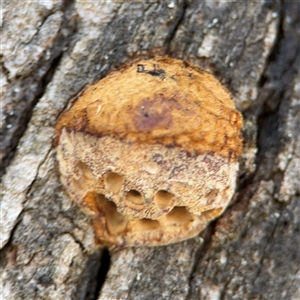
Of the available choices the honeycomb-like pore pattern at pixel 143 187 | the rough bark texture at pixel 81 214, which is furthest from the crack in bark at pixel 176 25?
the honeycomb-like pore pattern at pixel 143 187

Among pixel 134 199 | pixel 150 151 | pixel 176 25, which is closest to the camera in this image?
pixel 150 151

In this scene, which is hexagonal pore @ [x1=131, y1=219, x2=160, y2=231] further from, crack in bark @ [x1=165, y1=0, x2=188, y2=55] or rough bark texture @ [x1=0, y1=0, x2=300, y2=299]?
crack in bark @ [x1=165, y1=0, x2=188, y2=55]

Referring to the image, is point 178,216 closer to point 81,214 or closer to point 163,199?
point 163,199

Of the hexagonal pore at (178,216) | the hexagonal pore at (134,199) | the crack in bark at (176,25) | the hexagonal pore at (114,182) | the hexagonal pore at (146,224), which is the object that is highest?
the crack in bark at (176,25)

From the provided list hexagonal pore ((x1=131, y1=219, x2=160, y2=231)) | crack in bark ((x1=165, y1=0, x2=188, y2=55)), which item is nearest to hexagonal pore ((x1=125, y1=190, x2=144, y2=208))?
hexagonal pore ((x1=131, y1=219, x2=160, y2=231))

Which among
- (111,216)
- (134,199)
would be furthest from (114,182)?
(111,216)

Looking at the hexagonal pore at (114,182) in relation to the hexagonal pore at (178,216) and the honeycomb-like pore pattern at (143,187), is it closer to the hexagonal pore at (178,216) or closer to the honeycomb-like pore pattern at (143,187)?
the honeycomb-like pore pattern at (143,187)
